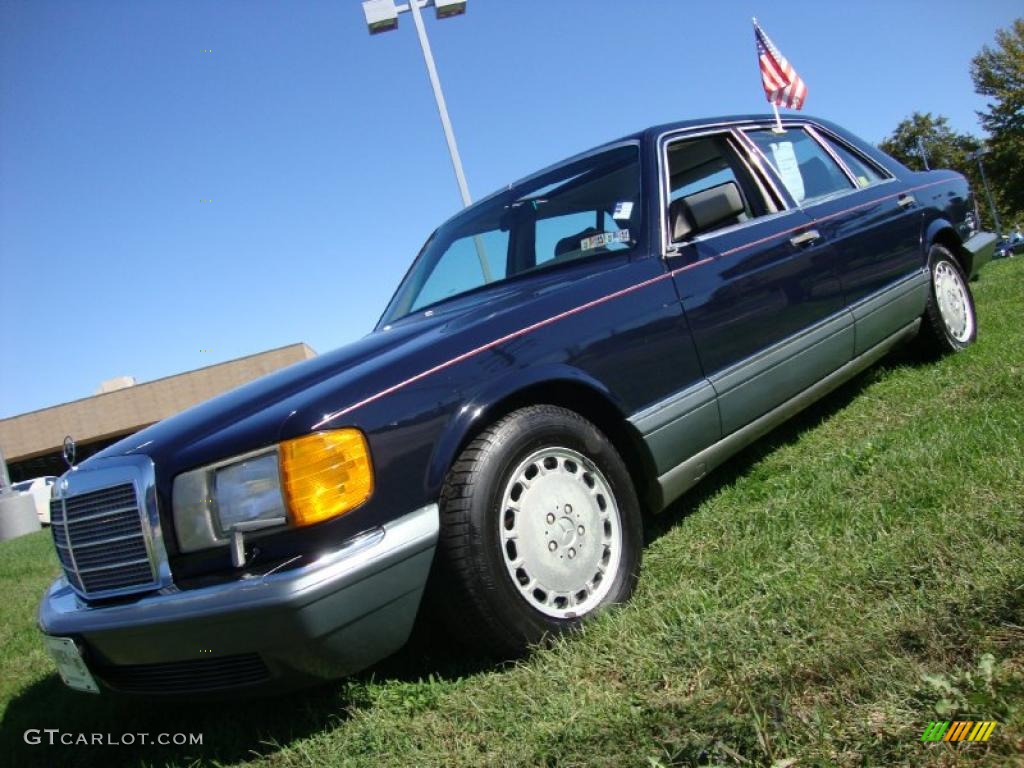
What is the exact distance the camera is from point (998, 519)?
2.21 m

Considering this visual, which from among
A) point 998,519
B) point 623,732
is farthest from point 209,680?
point 998,519

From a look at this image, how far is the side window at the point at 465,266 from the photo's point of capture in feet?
11.5

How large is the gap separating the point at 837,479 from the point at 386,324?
214 cm

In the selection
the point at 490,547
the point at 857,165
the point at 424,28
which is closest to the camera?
the point at 490,547

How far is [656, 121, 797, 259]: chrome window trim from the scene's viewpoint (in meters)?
3.03

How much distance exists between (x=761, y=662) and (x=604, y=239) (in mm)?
1808

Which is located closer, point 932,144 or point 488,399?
point 488,399

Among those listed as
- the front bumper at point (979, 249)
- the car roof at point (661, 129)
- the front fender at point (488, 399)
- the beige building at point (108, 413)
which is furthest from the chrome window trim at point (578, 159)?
the beige building at point (108, 413)

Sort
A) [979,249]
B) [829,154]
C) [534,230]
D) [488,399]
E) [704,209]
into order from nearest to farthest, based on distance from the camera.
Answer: [488,399] → [704,209] → [534,230] → [829,154] → [979,249]

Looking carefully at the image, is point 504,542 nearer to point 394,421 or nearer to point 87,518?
point 394,421

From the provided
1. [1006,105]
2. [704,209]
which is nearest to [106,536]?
[704,209]

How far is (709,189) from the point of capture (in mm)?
3037

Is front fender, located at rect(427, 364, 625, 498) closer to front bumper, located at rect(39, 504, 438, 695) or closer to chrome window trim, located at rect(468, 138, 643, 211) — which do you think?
front bumper, located at rect(39, 504, 438, 695)

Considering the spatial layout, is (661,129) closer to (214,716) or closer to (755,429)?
(755,429)
